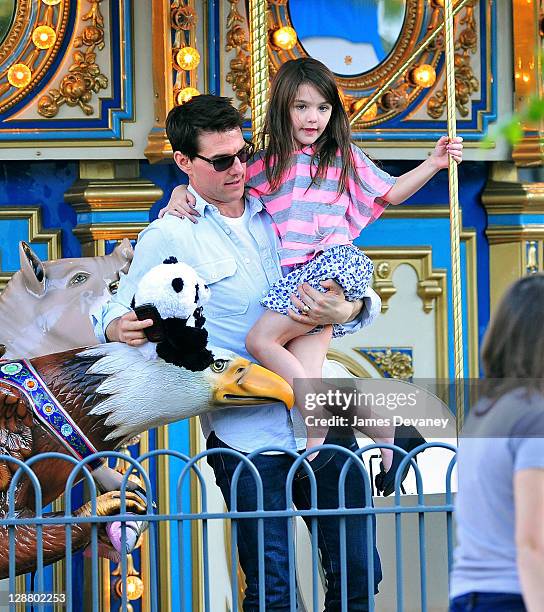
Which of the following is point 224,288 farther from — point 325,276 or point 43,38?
point 43,38

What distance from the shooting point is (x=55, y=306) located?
507 cm

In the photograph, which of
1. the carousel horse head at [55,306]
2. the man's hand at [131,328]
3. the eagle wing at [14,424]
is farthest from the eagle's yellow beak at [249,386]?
the carousel horse head at [55,306]

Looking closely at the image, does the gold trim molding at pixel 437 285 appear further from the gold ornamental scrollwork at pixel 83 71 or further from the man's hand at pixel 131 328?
the man's hand at pixel 131 328

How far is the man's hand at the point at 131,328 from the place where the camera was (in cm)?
392

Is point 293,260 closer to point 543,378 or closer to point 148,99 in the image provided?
point 543,378

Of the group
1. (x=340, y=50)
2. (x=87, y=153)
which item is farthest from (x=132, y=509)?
(x=340, y=50)

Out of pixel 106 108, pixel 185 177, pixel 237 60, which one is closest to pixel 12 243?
pixel 106 108

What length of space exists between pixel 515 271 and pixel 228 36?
4.90 ft

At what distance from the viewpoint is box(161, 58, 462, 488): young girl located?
4047mm

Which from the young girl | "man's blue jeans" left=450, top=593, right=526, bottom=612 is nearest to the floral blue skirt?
the young girl

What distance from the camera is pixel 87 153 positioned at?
19.5 ft

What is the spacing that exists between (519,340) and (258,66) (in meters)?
1.95

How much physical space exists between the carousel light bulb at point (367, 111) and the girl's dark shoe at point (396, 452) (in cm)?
203

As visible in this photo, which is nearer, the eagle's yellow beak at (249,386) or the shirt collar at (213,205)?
the eagle's yellow beak at (249,386)
